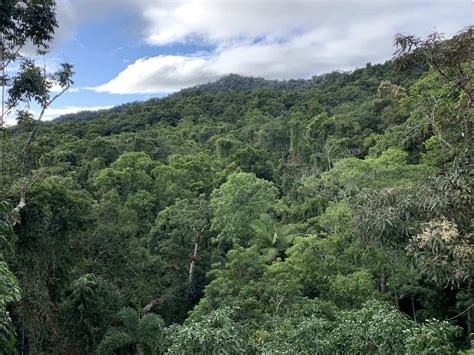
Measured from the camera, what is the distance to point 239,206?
1538cm

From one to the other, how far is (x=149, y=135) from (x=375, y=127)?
15792 mm

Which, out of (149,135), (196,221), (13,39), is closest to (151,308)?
(196,221)

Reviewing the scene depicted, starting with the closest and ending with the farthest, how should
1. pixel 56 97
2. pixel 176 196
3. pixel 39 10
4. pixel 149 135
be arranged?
pixel 39 10 < pixel 56 97 < pixel 176 196 < pixel 149 135

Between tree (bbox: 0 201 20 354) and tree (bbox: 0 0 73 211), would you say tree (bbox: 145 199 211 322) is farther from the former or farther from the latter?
tree (bbox: 0 201 20 354)

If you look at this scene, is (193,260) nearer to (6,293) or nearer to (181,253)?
(181,253)

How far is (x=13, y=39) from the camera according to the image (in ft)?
23.4

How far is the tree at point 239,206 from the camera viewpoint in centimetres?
1501

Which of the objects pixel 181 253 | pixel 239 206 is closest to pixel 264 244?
pixel 239 206

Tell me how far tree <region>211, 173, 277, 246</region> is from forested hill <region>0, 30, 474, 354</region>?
0.18 feet

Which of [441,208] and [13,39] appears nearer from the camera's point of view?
[441,208]

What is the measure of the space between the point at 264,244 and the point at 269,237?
359 millimetres

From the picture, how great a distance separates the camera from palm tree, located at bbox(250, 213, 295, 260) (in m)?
13.7

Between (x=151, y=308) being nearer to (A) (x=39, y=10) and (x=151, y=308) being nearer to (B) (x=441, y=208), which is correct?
(A) (x=39, y=10)

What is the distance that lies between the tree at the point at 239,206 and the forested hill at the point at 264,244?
2.2 inches
